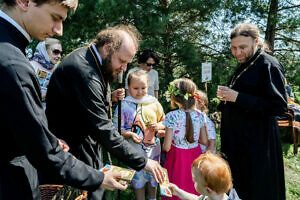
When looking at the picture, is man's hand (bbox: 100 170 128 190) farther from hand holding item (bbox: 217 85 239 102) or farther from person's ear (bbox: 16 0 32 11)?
hand holding item (bbox: 217 85 239 102)

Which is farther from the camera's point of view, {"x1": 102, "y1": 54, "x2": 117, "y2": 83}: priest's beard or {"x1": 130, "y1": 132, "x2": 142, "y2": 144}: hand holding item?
{"x1": 130, "y1": 132, "x2": 142, "y2": 144}: hand holding item

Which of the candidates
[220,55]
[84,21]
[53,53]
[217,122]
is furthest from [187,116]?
[217,122]

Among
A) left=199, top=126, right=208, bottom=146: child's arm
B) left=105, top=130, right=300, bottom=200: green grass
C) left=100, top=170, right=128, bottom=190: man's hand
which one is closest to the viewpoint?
left=100, top=170, right=128, bottom=190: man's hand

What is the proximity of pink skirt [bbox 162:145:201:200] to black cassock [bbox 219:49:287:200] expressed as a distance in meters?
0.48

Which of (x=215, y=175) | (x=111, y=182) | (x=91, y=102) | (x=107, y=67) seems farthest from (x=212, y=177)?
(x=107, y=67)

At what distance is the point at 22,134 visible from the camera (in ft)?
3.24

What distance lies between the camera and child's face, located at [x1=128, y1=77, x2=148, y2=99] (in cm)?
295

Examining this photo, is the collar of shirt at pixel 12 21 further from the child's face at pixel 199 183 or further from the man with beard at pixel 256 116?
the man with beard at pixel 256 116

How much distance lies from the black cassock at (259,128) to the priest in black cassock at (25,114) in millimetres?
1789

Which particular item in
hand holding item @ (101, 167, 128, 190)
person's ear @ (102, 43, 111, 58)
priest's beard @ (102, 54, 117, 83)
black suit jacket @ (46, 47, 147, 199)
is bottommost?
hand holding item @ (101, 167, 128, 190)

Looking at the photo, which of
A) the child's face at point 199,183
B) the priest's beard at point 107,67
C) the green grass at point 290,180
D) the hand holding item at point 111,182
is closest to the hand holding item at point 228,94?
the child's face at point 199,183

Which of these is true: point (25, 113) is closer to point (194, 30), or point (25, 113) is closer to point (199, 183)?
point (199, 183)

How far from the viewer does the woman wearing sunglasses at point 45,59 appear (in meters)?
3.35

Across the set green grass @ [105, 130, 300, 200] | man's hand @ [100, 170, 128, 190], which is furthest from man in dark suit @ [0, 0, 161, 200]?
green grass @ [105, 130, 300, 200]
